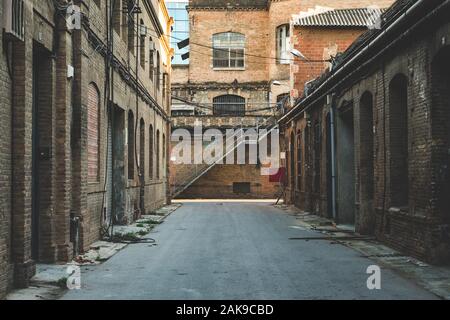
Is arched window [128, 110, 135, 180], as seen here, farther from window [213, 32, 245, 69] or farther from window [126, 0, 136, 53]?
window [213, 32, 245, 69]

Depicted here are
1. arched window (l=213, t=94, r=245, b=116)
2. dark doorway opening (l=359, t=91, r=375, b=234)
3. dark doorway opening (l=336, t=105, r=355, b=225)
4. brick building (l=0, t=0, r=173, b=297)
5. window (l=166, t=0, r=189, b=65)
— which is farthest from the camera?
window (l=166, t=0, r=189, b=65)

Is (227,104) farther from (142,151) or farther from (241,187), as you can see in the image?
(142,151)

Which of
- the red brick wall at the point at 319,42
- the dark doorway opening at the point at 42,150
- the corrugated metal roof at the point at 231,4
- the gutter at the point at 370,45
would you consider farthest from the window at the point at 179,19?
the dark doorway opening at the point at 42,150

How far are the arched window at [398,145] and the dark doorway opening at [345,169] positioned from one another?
5595 mm

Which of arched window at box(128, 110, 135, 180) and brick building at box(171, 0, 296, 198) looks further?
brick building at box(171, 0, 296, 198)

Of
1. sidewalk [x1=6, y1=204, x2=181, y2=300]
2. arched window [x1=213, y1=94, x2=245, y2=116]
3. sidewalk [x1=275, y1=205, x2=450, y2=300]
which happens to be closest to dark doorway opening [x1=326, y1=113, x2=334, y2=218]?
sidewalk [x1=275, y1=205, x2=450, y2=300]

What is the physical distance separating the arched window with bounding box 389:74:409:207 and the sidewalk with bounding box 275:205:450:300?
48.1 inches

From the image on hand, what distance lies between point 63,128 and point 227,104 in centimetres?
3328

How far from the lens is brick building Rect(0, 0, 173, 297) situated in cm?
854

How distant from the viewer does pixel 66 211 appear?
11352mm

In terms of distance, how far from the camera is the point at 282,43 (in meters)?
44.1

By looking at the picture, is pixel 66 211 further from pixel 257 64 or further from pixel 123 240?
pixel 257 64
